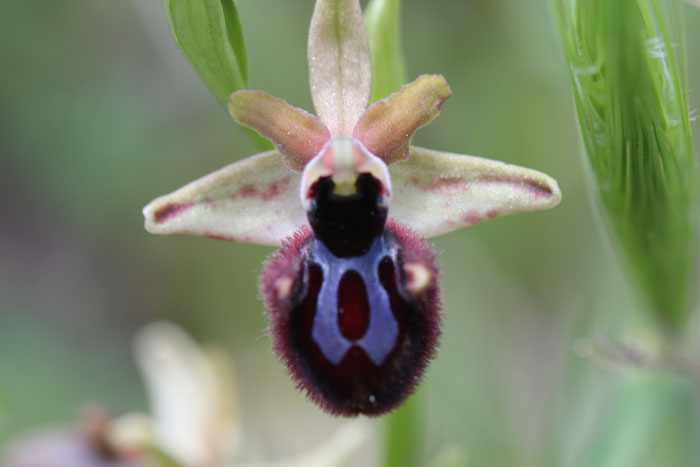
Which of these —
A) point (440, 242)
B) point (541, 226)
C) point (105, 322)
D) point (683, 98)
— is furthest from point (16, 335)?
point (683, 98)

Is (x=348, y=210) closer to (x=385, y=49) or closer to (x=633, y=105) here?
(x=385, y=49)

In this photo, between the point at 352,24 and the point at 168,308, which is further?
the point at 168,308

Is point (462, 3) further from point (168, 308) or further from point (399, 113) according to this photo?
point (399, 113)

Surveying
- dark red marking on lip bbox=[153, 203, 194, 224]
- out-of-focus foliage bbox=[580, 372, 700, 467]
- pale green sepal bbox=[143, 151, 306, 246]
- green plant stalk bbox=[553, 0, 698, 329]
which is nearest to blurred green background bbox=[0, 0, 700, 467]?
out-of-focus foliage bbox=[580, 372, 700, 467]

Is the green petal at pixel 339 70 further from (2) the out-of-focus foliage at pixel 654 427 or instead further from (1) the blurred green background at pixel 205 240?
(1) the blurred green background at pixel 205 240

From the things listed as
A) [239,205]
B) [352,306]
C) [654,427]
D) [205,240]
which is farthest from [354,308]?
[205,240]

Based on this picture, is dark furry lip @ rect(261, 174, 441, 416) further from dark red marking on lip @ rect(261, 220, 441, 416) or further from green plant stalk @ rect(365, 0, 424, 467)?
green plant stalk @ rect(365, 0, 424, 467)
